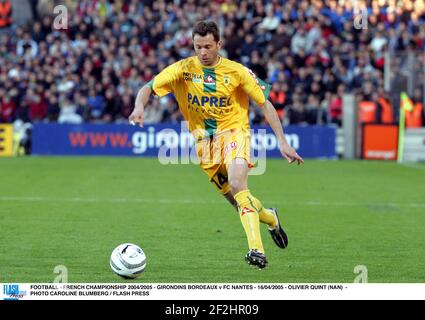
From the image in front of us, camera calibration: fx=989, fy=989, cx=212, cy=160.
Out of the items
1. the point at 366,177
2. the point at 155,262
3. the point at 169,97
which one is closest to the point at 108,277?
the point at 155,262

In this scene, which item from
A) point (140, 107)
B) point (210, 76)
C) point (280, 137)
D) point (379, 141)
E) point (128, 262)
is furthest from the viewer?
point (379, 141)

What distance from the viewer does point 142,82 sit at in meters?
27.5

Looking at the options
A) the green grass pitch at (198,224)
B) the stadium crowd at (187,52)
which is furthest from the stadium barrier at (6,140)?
the green grass pitch at (198,224)

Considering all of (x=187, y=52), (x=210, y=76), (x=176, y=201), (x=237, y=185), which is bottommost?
(x=176, y=201)

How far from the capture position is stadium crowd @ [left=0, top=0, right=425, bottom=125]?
26.7 metres

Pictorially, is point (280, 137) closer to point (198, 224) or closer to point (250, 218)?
point (250, 218)

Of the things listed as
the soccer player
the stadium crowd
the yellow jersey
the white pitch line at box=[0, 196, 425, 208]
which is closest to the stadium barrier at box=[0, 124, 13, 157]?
the stadium crowd

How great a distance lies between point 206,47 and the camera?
9078 mm

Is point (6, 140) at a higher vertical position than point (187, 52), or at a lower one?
lower

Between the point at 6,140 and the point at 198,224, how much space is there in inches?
569

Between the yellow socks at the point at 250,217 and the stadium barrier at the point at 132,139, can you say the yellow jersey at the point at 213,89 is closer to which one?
the yellow socks at the point at 250,217

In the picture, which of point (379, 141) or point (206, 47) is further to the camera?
point (379, 141)

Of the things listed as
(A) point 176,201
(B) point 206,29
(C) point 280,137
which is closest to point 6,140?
(A) point 176,201

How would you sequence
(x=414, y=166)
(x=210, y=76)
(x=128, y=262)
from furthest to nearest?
(x=414, y=166)
(x=210, y=76)
(x=128, y=262)
